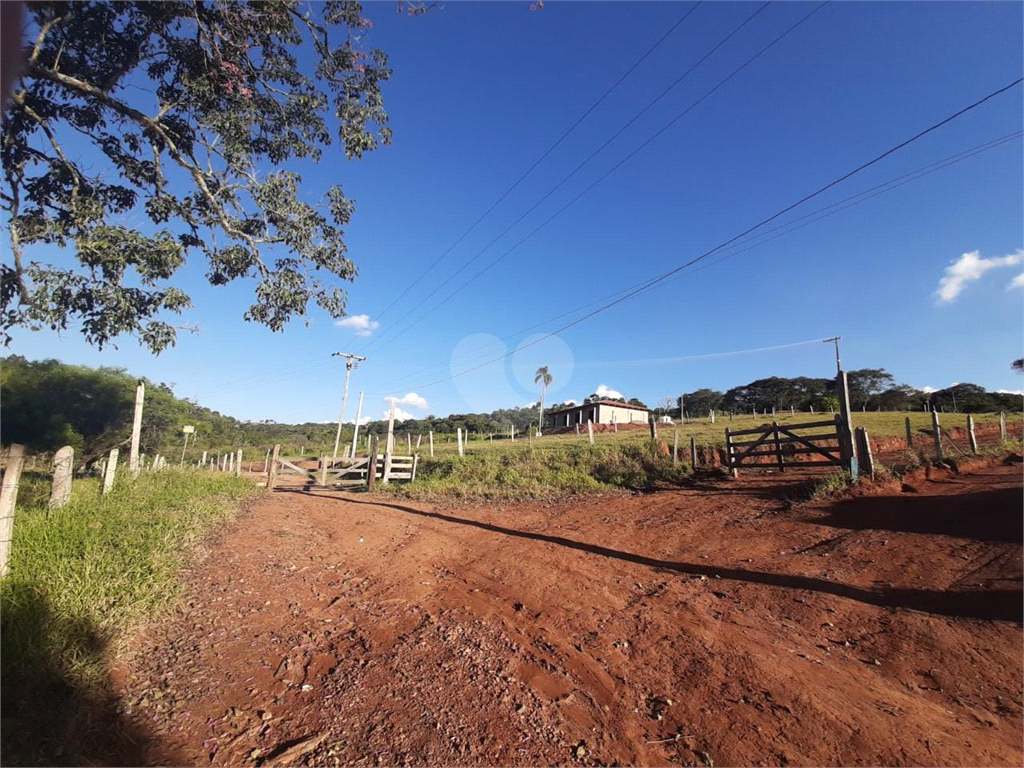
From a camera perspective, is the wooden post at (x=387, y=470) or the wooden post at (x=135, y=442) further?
the wooden post at (x=387, y=470)

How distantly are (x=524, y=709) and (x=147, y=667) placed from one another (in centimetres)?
262

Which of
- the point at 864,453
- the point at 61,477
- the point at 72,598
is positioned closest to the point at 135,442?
the point at 61,477

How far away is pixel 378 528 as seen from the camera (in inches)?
330

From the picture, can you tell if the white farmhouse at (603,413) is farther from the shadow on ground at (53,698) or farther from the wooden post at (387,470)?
the shadow on ground at (53,698)

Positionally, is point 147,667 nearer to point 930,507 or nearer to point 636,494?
point 930,507

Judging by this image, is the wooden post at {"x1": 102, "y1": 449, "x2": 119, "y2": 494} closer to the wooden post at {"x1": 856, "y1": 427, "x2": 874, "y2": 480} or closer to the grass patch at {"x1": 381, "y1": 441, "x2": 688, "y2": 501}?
the grass patch at {"x1": 381, "y1": 441, "x2": 688, "y2": 501}

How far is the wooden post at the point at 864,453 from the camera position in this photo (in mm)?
9086

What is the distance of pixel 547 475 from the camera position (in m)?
14.8

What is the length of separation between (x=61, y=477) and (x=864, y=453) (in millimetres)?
13248

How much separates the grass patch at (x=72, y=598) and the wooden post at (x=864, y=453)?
11.4 m

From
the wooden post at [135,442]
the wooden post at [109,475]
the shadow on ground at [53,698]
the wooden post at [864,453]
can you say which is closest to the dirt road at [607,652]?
the shadow on ground at [53,698]

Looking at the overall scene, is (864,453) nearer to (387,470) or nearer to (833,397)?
(387,470)

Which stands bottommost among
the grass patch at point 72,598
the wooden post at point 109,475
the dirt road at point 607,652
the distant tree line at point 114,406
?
the dirt road at point 607,652

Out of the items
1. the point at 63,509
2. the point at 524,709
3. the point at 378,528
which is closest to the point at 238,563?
the point at 63,509
